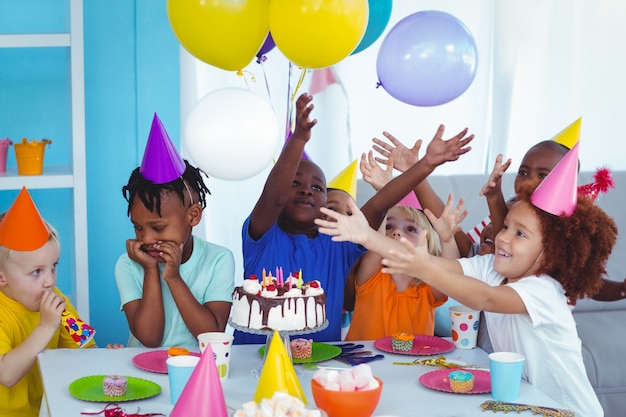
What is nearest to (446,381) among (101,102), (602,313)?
(602,313)

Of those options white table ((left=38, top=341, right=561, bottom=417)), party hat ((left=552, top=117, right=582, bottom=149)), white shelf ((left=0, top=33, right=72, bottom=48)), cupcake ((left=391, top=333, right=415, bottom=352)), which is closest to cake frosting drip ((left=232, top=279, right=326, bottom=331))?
white table ((left=38, top=341, right=561, bottom=417))

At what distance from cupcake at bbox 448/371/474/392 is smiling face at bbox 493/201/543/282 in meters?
0.34

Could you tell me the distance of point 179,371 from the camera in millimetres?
1508

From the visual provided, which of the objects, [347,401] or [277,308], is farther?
[277,308]

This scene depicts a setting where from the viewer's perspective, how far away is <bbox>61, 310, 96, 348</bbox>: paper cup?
1979mm

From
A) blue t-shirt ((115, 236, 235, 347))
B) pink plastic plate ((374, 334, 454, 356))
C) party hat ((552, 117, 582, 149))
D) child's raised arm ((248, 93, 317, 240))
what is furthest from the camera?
party hat ((552, 117, 582, 149))

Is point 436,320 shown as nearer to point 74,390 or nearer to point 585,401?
point 585,401

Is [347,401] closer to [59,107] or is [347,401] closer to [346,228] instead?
[346,228]

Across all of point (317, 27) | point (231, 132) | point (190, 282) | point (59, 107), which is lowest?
point (190, 282)

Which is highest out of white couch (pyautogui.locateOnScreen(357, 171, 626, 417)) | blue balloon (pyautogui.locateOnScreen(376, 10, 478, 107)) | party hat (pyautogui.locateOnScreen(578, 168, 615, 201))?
blue balloon (pyautogui.locateOnScreen(376, 10, 478, 107))

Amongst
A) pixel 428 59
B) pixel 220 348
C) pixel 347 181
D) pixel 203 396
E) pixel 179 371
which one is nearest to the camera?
pixel 203 396

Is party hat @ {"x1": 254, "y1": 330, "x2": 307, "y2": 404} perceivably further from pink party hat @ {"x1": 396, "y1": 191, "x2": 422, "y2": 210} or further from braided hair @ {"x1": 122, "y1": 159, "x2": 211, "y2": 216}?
pink party hat @ {"x1": 396, "y1": 191, "x2": 422, "y2": 210}

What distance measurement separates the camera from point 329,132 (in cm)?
373

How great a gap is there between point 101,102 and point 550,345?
2244 millimetres
